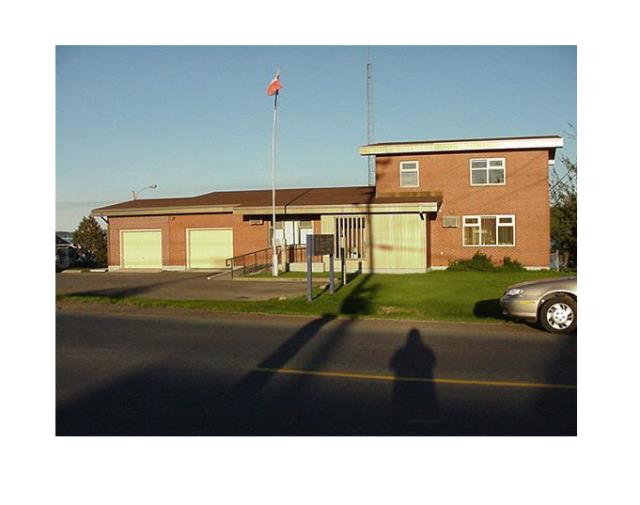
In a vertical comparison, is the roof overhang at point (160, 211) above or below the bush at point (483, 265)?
above

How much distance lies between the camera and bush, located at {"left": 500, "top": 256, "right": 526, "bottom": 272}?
95.5 ft

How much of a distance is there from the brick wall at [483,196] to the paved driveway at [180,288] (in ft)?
27.0

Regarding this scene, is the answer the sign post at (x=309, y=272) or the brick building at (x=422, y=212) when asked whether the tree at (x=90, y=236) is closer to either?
the brick building at (x=422, y=212)

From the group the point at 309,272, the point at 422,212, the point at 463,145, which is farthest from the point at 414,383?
the point at 463,145

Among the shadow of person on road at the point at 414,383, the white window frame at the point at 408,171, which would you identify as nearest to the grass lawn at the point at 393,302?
the shadow of person on road at the point at 414,383

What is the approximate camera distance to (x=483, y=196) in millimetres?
30141

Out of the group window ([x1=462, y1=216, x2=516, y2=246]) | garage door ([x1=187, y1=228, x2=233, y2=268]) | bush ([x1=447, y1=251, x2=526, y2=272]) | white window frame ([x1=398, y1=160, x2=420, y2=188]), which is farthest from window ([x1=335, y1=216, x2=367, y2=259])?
garage door ([x1=187, y1=228, x2=233, y2=268])

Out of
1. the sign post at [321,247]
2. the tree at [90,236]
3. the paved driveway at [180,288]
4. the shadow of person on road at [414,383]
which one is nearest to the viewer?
the shadow of person on road at [414,383]

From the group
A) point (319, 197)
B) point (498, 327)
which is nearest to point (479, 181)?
point (319, 197)

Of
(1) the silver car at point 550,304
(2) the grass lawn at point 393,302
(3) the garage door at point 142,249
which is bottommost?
(2) the grass lawn at point 393,302

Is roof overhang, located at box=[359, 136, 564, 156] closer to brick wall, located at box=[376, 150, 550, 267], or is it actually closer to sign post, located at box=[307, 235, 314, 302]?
brick wall, located at box=[376, 150, 550, 267]

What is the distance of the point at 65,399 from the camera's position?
8188 mm

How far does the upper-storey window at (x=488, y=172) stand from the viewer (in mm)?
29875

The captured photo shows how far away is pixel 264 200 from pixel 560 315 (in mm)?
21476
